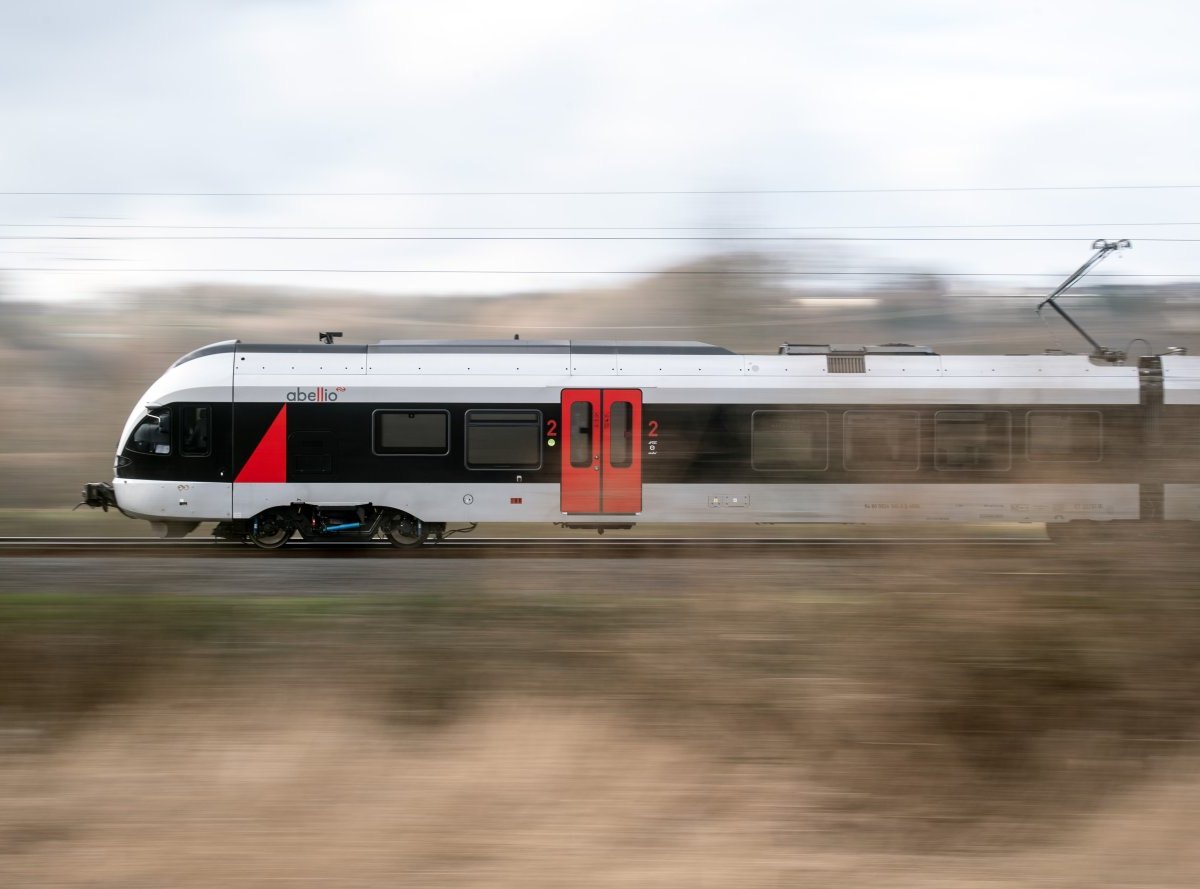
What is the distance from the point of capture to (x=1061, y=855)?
14.0ft

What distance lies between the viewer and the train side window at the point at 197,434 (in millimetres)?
15695

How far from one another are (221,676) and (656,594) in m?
2.32

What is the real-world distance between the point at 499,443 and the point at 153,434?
16.9ft

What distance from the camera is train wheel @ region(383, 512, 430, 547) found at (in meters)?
16.1

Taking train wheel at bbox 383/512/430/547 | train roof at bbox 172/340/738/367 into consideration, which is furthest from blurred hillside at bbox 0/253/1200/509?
train wheel at bbox 383/512/430/547

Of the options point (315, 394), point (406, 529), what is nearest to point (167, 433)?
point (315, 394)

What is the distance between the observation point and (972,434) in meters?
15.4

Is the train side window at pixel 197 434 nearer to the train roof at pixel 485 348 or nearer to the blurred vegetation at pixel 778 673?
the train roof at pixel 485 348

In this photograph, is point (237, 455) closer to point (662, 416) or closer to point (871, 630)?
point (662, 416)

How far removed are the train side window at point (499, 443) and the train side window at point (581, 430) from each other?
0.53 metres

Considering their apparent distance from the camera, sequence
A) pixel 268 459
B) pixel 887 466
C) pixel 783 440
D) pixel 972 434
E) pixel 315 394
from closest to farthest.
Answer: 1. pixel 887 466
2. pixel 972 434
3. pixel 268 459
4. pixel 315 394
5. pixel 783 440

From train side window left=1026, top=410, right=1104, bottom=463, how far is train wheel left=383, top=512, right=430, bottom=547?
9992mm

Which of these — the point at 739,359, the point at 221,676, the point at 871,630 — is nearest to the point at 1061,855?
the point at 871,630

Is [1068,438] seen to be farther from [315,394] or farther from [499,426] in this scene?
[315,394]
